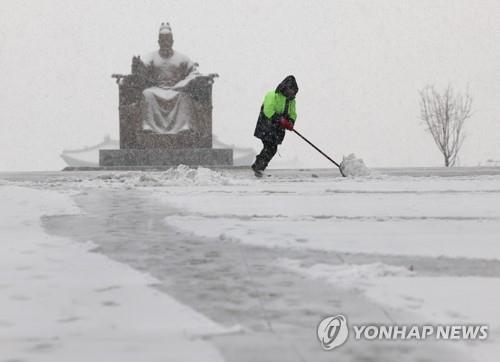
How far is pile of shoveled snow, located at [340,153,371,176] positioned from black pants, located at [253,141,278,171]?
996mm

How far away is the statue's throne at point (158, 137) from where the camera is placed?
592 inches

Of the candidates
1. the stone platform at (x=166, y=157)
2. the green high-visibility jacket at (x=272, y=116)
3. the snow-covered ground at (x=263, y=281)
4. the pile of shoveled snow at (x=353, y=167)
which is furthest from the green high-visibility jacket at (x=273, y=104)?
the stone platform at (x=166, y=157)

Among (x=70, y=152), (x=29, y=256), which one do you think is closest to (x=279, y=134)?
(x=29, y=256)

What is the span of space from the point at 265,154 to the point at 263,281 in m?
7.74

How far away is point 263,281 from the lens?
84.3 inches

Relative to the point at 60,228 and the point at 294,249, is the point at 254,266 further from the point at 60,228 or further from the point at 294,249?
the point at 60,228

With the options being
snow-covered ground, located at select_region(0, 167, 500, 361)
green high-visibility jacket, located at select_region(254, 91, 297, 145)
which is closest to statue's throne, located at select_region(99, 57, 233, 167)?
green high-visibility jacket, located at select_region(254, 91, 297, 145)

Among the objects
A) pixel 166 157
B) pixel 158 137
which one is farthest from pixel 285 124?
pixel 158 137

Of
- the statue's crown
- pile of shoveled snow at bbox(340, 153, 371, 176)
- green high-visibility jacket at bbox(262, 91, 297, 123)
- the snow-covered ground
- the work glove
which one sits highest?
the statue's crown

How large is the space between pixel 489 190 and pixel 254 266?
4235mm

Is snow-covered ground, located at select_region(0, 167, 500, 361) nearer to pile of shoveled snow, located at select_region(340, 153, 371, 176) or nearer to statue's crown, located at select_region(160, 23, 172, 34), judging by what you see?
pile of shoveled snow, located at select_region(340, 153, 371, 176)

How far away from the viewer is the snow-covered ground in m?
1.58

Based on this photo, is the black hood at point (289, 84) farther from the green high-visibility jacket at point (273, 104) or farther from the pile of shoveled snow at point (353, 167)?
the pile of shoveled snow at point (353, 167)

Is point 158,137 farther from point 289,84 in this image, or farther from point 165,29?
point 289,84
